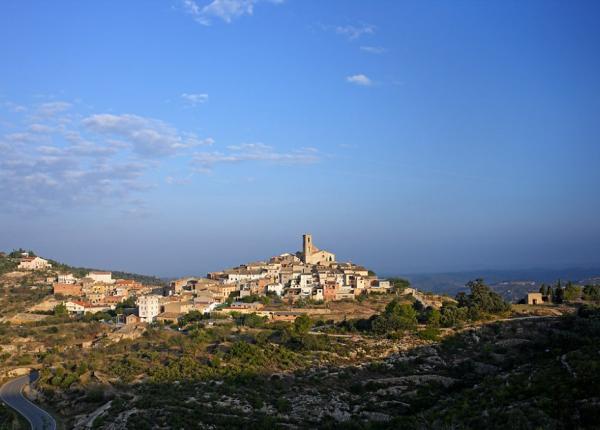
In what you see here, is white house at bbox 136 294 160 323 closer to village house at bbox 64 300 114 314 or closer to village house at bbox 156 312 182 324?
village house at bbox 156 312 182 324

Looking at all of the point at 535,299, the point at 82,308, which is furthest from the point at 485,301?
the point at 82,308

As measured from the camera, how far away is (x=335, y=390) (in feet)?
112

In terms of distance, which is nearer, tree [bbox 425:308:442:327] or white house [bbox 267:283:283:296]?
tree [bbox 425:308:442:327]

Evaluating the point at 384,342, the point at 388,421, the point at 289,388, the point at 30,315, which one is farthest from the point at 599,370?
the point at 30,315

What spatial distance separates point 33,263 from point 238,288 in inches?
1571

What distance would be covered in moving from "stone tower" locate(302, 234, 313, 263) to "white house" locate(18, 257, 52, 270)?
43.0 metres

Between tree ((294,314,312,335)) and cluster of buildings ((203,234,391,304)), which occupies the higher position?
cluster of buildings ((203,234,391,304))

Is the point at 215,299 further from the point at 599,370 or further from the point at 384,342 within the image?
the point at 599,370

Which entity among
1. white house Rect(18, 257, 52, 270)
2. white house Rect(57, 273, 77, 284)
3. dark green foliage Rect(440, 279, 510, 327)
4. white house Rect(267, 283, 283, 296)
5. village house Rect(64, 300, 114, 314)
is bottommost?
village house Rect(64, 300, 114, 314)

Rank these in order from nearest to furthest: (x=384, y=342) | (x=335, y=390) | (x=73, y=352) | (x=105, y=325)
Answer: (x=335, y=390)
(x=384, y=342)
(x=73, y=352)
(x=105, y=325)

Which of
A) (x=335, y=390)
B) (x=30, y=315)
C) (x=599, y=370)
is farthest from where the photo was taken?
(x=30, y=315)

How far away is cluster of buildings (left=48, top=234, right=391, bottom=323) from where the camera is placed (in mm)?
63188

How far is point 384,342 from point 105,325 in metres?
31.0

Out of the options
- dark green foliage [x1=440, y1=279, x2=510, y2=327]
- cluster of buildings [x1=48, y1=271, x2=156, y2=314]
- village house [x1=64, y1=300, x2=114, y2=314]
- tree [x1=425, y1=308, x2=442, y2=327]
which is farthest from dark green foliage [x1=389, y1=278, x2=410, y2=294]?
village house [x1=64, y1=300, x2=114, y2=314]
